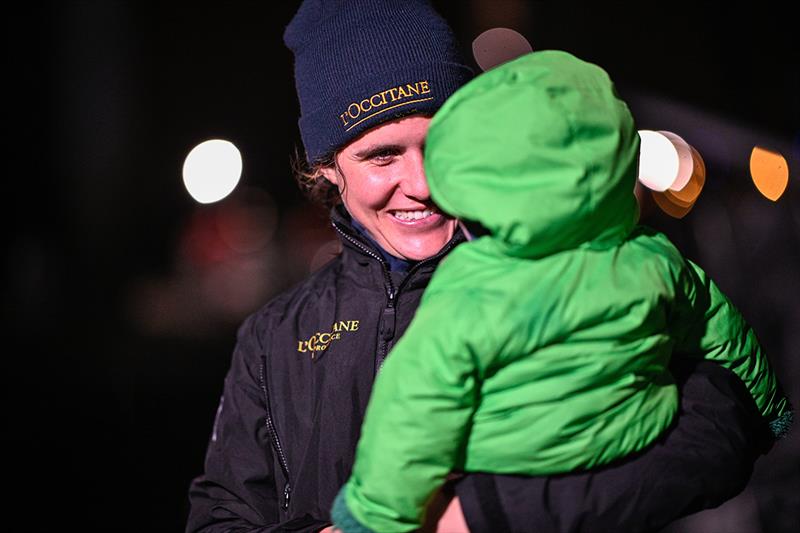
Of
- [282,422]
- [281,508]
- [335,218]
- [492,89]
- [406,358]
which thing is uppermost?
[492,89]

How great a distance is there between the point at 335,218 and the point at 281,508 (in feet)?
2.19

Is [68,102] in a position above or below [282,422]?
above

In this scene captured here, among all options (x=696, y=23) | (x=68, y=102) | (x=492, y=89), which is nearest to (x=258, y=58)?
(x=68, y=102)

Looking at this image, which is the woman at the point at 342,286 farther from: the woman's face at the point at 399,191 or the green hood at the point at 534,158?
the green hood at the point at 534,158

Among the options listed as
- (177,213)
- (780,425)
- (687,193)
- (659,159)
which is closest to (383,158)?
(780,425)

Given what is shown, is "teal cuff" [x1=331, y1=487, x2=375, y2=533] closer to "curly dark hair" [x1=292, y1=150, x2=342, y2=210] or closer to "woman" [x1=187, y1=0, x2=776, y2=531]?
"woman" [x1=187, y1=0, x2=776, y2=531]

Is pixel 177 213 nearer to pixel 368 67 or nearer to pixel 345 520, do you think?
pixel 368 67

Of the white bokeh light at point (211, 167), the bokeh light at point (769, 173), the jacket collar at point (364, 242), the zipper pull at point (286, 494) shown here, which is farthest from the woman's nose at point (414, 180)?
the white bokeh light at point (211, 167)

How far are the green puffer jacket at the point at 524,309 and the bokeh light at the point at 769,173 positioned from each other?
306 cm

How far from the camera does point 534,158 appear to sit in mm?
1144

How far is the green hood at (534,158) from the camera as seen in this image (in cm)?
114

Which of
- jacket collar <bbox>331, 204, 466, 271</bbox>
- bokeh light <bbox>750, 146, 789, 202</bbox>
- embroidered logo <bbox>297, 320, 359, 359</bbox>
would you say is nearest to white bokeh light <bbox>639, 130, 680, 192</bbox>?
bokeh light <bbox>750, 146, 789, 202</bbox>

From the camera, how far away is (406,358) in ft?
3.83

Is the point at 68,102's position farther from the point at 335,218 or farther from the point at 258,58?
the point at 335,218
